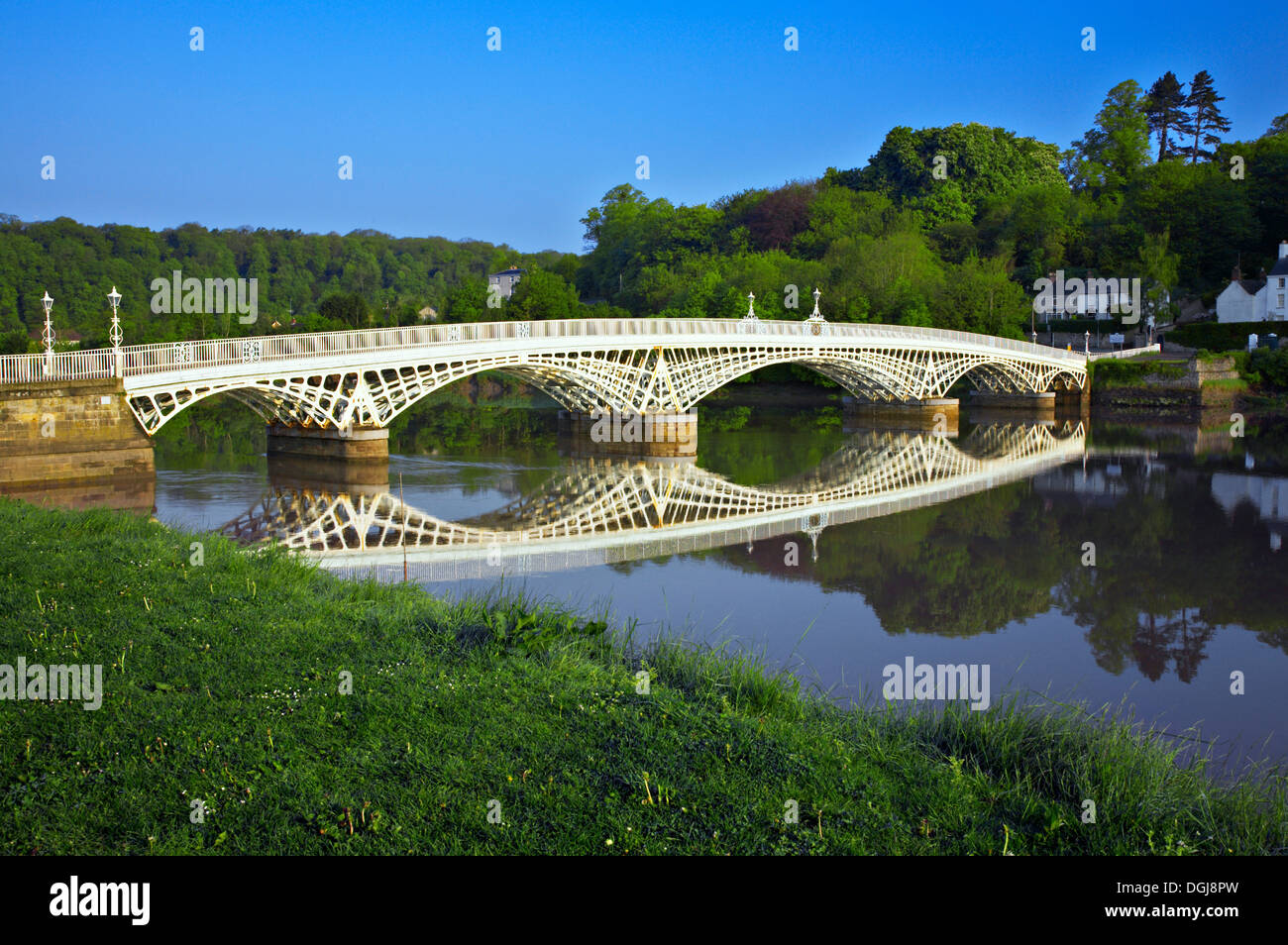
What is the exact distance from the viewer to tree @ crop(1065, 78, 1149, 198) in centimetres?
8306

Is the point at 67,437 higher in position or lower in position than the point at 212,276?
lower

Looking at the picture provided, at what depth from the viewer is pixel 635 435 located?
1369 inches

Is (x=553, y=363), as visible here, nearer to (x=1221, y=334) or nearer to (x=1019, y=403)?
(x=1019, y=403)

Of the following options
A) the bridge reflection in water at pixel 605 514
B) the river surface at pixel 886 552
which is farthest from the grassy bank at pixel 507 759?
the bridge reflection in water at pixel 605 514

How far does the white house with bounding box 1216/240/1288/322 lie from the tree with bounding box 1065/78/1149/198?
2296cm

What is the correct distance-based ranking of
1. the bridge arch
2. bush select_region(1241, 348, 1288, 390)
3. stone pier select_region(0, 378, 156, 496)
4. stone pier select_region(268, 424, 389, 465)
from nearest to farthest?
stone pier select_region(0, 378, 156, 496), the bridge arch, stone pier select_region(268, 424, 389, 465), bush select_region(1241, 348, 1288, 390)

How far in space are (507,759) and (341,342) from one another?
78.8 feet

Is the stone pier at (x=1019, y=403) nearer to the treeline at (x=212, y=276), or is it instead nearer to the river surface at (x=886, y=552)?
the river surface at (x=886, y=552)

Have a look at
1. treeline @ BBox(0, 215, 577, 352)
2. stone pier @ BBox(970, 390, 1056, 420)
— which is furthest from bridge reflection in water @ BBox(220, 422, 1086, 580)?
treeline @ BBox(0, 215, 577, 352)

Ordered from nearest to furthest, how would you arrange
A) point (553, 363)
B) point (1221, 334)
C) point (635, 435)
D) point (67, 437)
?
point (67, 437)
point (553, 363)
point (635, 435)
point (1221, 334)

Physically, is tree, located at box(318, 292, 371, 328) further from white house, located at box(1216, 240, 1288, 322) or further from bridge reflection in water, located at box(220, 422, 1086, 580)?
white house, located at box(1216, 240, 1288, 322)

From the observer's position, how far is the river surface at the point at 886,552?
11.1m

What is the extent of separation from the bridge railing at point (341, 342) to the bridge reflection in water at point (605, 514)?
431 cm

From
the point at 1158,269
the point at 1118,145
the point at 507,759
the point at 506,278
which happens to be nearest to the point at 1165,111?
the point at 1118,145
